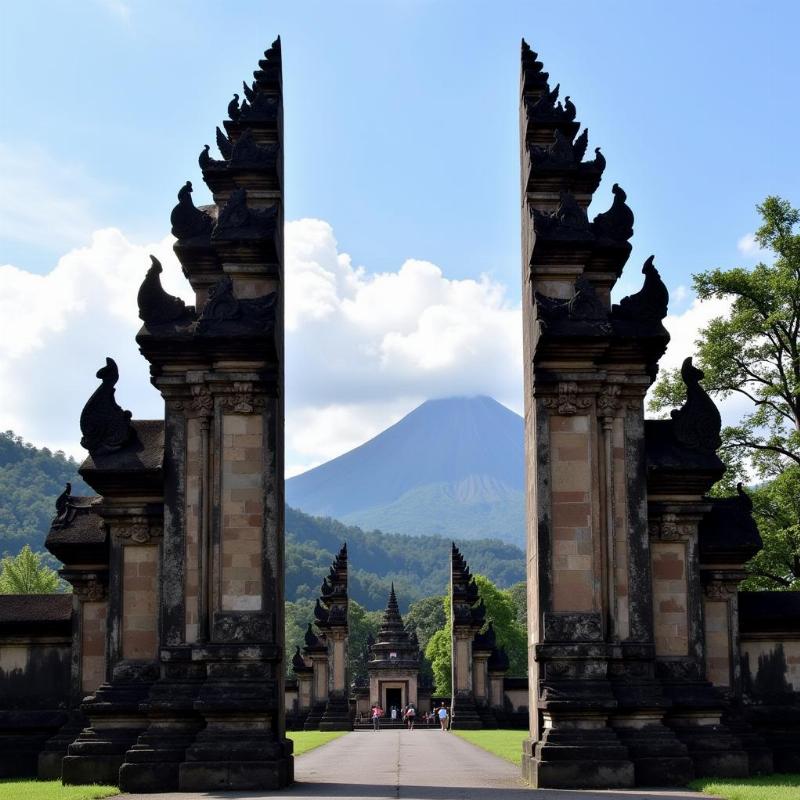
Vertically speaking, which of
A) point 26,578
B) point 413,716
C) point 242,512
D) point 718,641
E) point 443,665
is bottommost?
Result: point 443,665

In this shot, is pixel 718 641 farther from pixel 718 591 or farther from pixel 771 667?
pixel 771 667

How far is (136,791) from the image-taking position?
18031 mm

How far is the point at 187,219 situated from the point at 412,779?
10.3 m

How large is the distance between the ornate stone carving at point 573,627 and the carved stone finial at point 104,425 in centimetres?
758

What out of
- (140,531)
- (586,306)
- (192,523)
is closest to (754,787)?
(586,306)

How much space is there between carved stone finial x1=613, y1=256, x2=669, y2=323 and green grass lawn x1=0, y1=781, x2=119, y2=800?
11.1 metres

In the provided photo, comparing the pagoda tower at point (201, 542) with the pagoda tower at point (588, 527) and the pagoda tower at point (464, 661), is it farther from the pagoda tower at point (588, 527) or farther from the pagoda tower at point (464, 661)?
the pagoda tower at point (464, 661)

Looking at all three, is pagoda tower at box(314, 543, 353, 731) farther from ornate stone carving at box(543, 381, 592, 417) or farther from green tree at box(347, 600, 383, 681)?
green tree at box(347, 600, 383, 681)

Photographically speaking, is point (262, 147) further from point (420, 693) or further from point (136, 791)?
point (420, 693)

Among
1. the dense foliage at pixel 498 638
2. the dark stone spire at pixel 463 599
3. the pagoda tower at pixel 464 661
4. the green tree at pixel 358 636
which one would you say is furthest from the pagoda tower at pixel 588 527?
the green tree at pixel 358 636

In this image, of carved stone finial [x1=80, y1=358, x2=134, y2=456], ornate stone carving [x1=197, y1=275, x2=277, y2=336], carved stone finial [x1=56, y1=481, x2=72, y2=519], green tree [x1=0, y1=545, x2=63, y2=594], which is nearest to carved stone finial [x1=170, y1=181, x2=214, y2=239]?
ornate stone carving [x1=197, y1=275, x2=277, y2=336]

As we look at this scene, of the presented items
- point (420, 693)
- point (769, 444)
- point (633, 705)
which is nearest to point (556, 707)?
point (633, 705)

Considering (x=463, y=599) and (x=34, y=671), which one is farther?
(x=463, y=599)

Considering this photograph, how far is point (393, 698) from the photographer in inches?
2844
